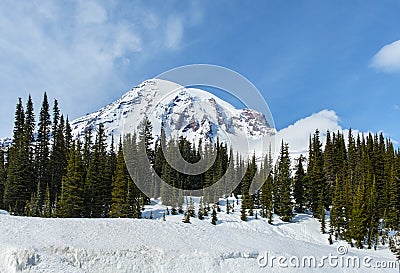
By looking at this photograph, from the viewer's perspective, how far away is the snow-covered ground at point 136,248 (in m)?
14.0

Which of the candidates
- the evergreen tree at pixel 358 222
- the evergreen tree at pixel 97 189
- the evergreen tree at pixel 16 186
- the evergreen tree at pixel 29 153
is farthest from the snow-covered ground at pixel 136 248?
the evergreen tree at pixel 29 153

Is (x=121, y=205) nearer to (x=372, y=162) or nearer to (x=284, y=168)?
(x=284, y=168)

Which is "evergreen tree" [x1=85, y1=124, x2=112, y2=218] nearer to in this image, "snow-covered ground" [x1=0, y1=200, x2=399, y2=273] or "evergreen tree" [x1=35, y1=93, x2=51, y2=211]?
"evergreen tree" [x1=35, y1=93, x2=51, y2=211]

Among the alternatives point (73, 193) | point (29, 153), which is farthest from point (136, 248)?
point (29, 153)

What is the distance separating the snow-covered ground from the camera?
46.0ft

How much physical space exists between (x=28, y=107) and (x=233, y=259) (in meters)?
51.7

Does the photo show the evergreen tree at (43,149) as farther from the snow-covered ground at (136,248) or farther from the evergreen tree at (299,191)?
the evergreen tree at (299,191)

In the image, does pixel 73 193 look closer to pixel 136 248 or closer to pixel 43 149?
pixel 43 149

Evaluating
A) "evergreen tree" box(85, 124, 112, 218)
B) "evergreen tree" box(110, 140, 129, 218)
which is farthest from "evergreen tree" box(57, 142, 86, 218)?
"evergreen tree" box(110, 140, 129, 218)

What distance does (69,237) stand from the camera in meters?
15.3

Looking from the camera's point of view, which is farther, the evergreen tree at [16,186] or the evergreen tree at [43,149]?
the evergreen tree at [43,149]

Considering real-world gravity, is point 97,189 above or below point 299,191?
above

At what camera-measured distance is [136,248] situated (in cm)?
1555

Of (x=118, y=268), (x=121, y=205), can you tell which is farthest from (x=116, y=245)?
(x=121, y=205)
